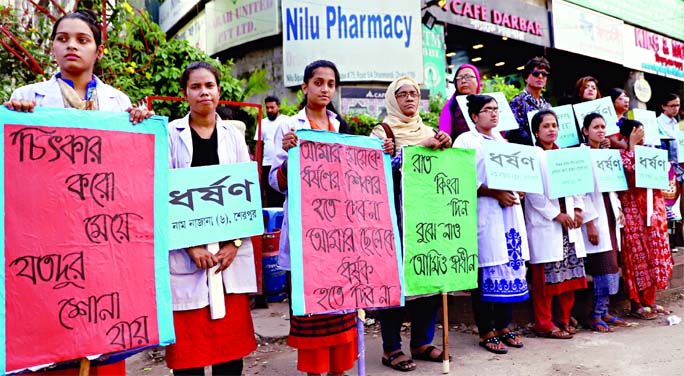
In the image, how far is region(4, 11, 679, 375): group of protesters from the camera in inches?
90.9

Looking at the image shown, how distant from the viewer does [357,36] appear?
1138 cm

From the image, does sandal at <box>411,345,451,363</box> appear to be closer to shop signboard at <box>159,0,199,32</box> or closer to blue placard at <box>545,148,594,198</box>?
blue placard at <box>545,148,594,198</box>

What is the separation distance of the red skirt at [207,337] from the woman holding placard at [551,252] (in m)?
2.34

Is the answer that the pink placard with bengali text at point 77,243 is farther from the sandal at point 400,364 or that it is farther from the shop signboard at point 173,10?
the shop signboard at point 173,10

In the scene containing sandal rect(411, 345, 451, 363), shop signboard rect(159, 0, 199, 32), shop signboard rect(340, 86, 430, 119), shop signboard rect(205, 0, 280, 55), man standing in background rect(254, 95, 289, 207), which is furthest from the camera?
shop signboard rect(159, 0, 199, 32)

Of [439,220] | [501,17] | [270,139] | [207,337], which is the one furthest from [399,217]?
[501,17]

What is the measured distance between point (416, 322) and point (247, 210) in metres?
1.57

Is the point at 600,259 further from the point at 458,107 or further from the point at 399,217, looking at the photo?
the point at 399,217

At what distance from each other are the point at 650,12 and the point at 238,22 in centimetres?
1528

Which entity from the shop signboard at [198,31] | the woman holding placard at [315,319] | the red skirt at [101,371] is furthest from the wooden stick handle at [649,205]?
the shop signboard at [198,31]

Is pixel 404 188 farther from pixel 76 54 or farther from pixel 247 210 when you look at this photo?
pixel 76 54

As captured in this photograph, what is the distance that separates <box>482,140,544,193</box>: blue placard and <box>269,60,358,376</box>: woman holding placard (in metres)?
1.15

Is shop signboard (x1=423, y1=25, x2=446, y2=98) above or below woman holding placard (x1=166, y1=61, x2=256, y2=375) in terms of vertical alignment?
above

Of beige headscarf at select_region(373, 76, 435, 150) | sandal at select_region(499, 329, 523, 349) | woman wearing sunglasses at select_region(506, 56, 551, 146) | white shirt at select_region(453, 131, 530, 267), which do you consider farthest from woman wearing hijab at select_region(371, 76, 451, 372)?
woman wearing sunglasses at select_region(506, 56, 551, 146)
